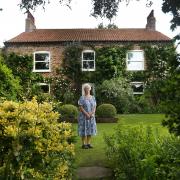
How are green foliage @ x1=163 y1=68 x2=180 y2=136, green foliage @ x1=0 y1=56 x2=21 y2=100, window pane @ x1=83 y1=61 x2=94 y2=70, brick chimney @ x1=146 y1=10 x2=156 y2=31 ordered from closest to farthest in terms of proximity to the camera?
1. green foliage @ x1=163 y1=68 x2=180 y2=136
2. green foliage @ x1=0 y1=56 x2=21 y2=100
3. window pane @ x1=83 y1=61 x2=94 y2=70
4. brick chimney @ x1=146 y1=10 x2=156 y2=31

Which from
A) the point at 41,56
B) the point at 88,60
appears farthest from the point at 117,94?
the point at 41,56

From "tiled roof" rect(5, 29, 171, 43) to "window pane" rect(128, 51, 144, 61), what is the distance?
91 centimetres

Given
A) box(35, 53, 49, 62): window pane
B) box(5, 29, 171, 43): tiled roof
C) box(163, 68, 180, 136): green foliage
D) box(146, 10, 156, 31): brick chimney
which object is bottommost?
box(163, 68, 180, 136): green foliage

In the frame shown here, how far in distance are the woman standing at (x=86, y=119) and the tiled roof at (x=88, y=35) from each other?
2312cm

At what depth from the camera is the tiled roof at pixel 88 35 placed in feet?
115

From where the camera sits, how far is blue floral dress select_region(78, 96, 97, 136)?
469 inches

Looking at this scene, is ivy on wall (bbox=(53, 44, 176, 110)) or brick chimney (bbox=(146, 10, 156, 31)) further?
brick chimney (bbox=(146, 10, 156, 31))

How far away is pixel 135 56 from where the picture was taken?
3503cm

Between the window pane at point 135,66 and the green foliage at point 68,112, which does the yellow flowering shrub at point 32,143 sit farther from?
the window pane at point 135,66

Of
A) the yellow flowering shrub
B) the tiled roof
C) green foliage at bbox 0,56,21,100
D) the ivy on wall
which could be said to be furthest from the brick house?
the yellow flowering shrub

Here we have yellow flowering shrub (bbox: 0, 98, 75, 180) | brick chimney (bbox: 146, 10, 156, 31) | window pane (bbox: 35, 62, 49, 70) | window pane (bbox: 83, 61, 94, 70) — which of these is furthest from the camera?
brick chimney (bbox: 146, 10, 156, 31)

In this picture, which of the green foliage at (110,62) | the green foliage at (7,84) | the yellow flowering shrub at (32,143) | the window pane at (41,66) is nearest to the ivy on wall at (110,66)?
the green foliage at (110,62)

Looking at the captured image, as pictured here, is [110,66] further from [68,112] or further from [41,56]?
[68,112]

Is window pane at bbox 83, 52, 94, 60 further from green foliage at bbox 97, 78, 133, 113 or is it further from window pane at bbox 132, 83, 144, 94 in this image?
green foliage at bbox 97, 78, 133, 113
